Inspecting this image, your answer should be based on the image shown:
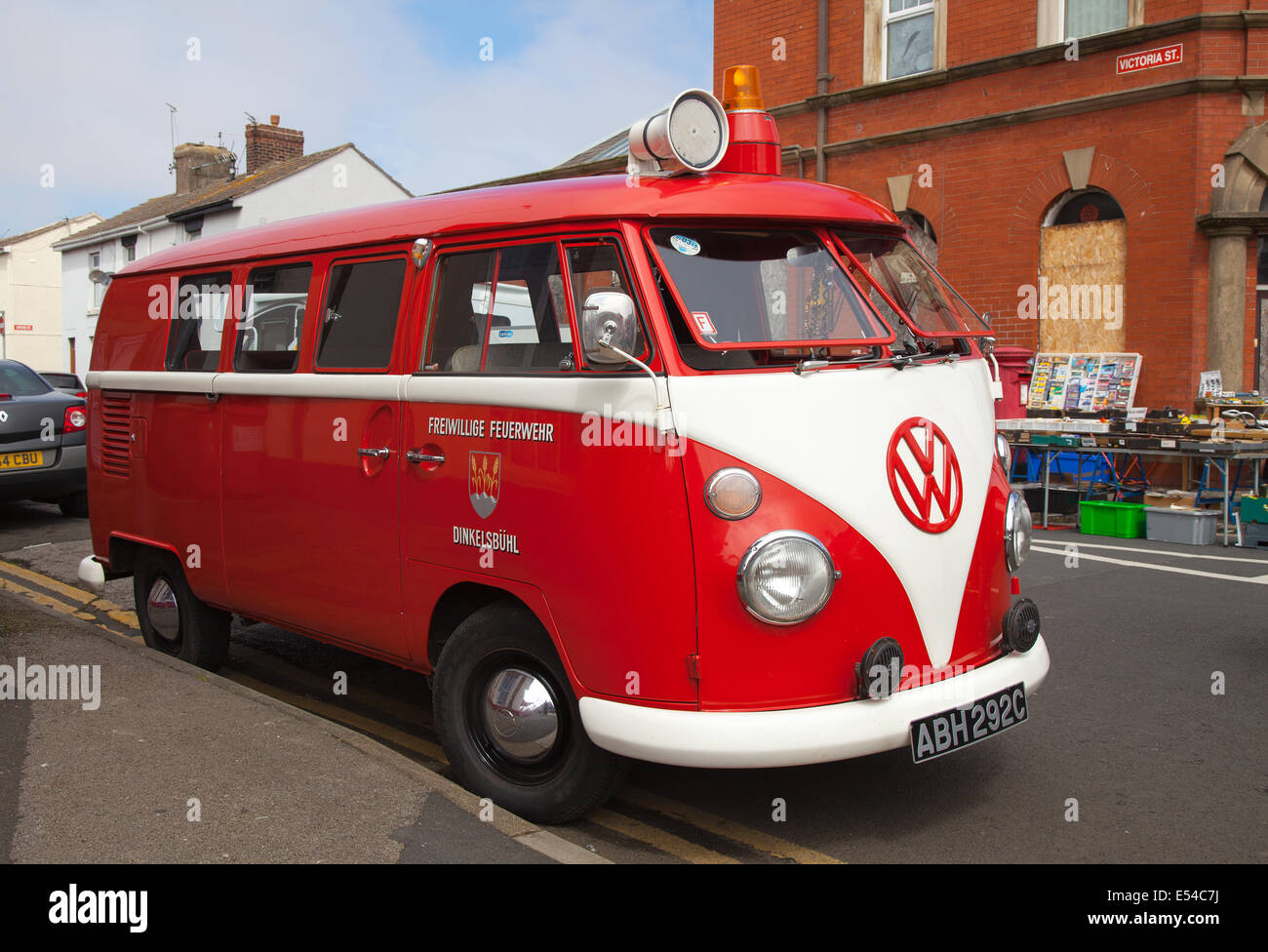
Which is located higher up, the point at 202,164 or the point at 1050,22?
the point at 202,164

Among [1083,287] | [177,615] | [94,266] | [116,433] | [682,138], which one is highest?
[94,266]

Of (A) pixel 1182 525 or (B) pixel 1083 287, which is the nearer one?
(A) pixel 1182 525

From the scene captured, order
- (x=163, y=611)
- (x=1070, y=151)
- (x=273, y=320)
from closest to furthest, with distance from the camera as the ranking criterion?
(x=273, y=320) < (x=163, y=611) < (x=1070, y=151)

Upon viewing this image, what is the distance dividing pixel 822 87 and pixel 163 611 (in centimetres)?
1431

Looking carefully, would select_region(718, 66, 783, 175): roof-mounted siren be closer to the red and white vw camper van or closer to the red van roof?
the red and white vw camper van

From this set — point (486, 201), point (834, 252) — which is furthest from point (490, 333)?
point (834, 252)

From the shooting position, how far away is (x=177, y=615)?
21.0 feet

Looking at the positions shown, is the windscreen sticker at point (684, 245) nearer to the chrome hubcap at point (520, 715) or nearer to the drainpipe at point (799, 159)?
the chrome hubcap at point (520, 715)

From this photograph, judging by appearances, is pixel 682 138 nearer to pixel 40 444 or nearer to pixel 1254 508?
pixel 1254 508

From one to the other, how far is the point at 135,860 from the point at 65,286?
4692 cm

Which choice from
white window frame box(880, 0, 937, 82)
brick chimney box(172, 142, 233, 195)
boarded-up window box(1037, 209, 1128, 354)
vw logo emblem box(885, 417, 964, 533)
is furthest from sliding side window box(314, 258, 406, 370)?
brick chimney box(172, 142, 233, 195)

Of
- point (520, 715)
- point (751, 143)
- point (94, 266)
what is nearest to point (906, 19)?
point (751, 143)

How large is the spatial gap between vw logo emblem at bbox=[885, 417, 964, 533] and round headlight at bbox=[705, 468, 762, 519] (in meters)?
0.57

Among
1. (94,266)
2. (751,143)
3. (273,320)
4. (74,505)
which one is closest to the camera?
(751,143)
